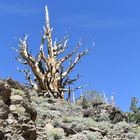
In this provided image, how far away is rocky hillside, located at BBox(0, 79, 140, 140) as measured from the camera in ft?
31.7

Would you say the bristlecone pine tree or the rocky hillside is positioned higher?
the bristlecone pine tree

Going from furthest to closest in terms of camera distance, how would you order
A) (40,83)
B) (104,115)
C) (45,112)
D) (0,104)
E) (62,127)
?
(40,83) → (104,115) → (45,112) → (62,127) → (0,104)

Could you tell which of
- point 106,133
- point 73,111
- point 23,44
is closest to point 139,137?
point 106,133

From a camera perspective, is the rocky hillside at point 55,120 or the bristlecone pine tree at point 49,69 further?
the bristlecone pine tree at point 49,69

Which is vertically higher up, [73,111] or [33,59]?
[33,59]

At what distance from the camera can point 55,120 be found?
13.4 m

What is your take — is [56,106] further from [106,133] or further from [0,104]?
[0,104]

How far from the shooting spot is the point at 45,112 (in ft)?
46.5

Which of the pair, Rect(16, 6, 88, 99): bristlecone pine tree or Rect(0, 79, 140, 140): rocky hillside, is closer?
Rect(0, 79, 140, 140): rocky hillside

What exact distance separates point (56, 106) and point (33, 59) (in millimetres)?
5812

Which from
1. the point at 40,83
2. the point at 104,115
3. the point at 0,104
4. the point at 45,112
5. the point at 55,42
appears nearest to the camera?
the point at 0,104

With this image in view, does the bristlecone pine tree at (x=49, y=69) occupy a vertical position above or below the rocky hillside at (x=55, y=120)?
above

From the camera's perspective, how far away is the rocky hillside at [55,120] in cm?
966

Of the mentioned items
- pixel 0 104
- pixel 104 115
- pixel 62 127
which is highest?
pixel 104 115
